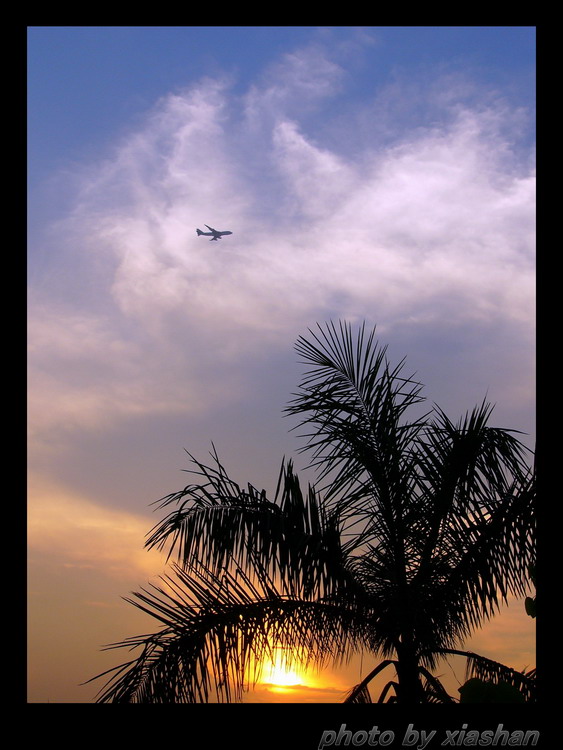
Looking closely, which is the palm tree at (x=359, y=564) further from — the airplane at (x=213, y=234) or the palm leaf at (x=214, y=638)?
the airplane at (x=213, y=234)

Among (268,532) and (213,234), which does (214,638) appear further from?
(213,234)

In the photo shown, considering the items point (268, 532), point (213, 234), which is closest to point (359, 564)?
point (268, 532)

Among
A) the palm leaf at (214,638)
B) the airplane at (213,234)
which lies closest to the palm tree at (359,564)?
the palm leaf at (214,638)

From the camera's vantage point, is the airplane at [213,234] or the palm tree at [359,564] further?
the airplane at [213,234]

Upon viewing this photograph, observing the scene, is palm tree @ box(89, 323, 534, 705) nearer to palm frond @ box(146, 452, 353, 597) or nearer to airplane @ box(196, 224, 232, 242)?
palm frond @ box(146, 452, 353, 597)

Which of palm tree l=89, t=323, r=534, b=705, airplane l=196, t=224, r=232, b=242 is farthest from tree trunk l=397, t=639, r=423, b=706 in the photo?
airplane l=196, t=224, r=232, b=242

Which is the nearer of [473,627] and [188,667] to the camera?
[188,667]

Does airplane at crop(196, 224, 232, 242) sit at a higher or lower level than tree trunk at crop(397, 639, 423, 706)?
higher
